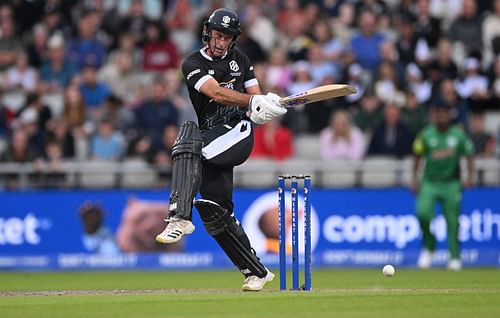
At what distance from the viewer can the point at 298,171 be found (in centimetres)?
1725

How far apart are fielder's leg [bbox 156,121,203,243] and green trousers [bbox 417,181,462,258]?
700cm

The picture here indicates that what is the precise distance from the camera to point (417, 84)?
18.7 m

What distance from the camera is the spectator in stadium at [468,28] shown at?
19.3 m

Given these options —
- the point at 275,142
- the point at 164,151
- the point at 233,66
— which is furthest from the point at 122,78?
the point at 233,66

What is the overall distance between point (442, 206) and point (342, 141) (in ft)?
6.64

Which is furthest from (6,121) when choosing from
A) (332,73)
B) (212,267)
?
(332,73)

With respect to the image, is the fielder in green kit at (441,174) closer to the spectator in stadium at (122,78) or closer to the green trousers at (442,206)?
the green trousers at (442,206)

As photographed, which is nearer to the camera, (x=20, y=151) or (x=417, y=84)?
(x=20, y=151)

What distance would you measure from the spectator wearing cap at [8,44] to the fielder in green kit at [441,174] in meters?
7.14

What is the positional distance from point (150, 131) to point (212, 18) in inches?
325

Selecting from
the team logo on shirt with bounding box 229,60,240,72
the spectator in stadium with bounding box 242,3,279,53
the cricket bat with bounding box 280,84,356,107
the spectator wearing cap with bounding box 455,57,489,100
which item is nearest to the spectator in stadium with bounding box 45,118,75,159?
the spectator in stadium with bounding box 242,3,279,53

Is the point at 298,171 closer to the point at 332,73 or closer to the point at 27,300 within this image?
the point at 332,73

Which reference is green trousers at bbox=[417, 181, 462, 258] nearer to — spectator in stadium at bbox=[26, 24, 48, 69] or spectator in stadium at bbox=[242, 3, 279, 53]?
spectator in stadium at bbox=[242, 3, 279, 53]

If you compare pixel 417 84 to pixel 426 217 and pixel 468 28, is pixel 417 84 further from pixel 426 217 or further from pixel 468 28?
pixel 426 217
